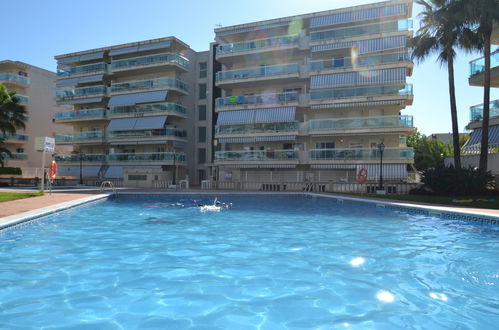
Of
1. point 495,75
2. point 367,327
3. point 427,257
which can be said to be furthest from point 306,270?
point 495,75

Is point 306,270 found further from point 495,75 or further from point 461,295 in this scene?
point 495,75

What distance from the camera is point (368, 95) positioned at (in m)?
30.9

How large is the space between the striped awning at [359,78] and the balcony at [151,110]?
16836 millimetres

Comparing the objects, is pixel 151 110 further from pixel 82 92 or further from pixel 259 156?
pixel 259 156

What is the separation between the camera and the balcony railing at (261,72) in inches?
1331

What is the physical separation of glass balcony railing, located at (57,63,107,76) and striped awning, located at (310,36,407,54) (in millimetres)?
28572

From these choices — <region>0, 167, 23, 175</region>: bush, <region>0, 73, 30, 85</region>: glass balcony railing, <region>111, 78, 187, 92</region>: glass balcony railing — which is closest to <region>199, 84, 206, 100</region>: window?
<region>111, 78, 187, 92</region>: glass balcony railing

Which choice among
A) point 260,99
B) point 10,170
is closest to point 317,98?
point 260,99

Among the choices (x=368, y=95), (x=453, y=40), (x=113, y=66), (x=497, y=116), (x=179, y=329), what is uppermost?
(x=113, y=66)

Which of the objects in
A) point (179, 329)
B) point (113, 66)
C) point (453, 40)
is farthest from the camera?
point (113, 66)

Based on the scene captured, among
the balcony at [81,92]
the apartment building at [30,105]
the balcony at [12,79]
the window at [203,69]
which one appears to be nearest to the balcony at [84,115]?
the balcony at [81,92]

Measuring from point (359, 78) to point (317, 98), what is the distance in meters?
4.27

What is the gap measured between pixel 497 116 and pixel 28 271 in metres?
30.4

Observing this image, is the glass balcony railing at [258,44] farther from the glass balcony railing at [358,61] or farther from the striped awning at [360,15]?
the glass balcony railing at [358,61]
